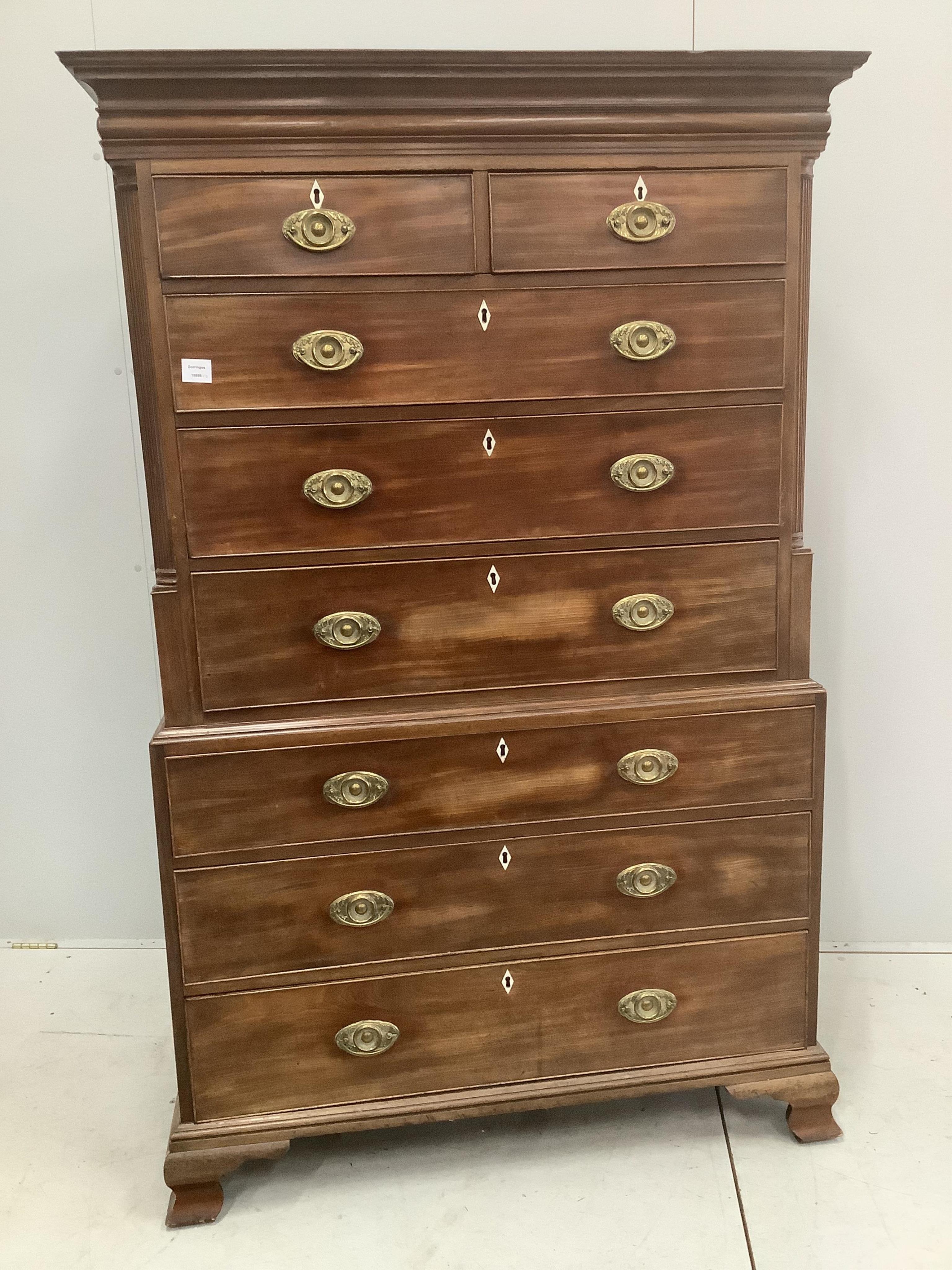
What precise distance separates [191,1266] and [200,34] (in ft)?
8.35

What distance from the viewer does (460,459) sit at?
69.1 inches

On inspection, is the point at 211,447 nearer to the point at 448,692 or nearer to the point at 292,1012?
the point at 448,692

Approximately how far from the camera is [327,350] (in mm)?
1682

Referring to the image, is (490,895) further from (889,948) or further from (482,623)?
(889,948)

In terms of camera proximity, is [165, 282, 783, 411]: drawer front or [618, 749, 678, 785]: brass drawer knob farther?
[618, 749, 678, 785]: brass drawer knob

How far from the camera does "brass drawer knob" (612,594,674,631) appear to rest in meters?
1.84

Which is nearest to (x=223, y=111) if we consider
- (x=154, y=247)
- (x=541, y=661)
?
(x=154, y=247)

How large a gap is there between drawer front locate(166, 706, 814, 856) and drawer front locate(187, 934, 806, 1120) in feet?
0.96

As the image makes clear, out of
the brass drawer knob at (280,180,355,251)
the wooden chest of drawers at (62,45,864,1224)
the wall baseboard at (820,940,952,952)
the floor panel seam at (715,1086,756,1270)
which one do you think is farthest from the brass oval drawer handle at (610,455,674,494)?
the wall baseboard at (820,940,952,952)

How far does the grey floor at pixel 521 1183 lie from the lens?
179 centimetres

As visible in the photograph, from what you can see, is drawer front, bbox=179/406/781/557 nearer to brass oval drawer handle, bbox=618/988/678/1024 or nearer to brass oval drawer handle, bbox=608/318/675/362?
brass oval drawer handle, bbox=608/318/675/362

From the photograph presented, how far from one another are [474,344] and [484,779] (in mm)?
774

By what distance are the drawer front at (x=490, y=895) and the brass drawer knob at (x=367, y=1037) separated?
123mm

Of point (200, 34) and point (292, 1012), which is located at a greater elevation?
point (200, 34)
